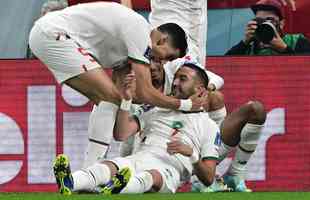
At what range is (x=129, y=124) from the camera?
10281 millimetres

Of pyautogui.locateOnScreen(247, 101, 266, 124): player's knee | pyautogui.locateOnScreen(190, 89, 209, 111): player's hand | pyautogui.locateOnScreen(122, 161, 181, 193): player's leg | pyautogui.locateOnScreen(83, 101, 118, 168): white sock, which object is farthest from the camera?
pyautogui.locateOnScreen(247, 101, 266, 124): player's knee

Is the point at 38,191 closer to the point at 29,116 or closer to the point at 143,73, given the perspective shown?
the point at 29,116

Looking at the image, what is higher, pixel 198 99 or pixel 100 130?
pixel 198 99

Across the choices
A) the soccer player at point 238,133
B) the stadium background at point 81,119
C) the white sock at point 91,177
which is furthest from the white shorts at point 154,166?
the stadium background at point 81,119

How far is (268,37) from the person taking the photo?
482 inches

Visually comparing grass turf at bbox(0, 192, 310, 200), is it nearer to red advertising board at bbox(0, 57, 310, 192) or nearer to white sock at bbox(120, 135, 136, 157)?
white sock at bbox(120, 135, 136, 157)

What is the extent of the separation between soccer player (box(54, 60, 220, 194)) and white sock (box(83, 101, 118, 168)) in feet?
0.18

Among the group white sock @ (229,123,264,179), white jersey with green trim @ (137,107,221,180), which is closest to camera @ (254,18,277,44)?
white sock @ (229,123,264,179)

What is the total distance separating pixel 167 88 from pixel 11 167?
162 centimetres

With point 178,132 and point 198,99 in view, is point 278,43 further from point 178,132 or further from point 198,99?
point 178,132

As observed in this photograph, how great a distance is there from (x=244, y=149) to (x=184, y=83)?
86cm

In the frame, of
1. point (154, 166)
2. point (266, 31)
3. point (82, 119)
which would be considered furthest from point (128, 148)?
point (266, 31)

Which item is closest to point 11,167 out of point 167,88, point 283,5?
point 167,88

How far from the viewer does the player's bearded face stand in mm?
10672
